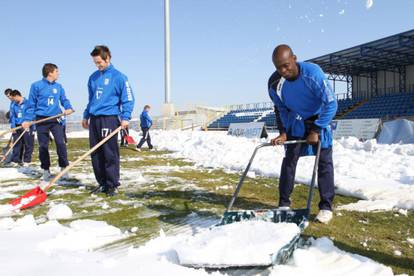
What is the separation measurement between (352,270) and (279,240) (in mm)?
493

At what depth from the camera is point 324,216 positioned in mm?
3328

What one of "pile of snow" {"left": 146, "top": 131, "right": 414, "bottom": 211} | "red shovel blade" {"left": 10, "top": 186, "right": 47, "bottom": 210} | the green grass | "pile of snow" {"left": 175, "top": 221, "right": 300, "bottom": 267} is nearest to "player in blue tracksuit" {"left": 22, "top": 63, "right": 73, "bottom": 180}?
the green grass

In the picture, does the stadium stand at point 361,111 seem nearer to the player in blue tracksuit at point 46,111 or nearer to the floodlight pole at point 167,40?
the floodlight pole at point 167,40

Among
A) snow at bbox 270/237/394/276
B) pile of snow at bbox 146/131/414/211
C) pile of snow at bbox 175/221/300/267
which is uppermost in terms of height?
pile of snow at bbox 175/221/300/267

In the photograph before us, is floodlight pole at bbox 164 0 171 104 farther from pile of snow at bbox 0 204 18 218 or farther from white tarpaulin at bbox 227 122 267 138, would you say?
pile of snow at bbox 0 204 18 218

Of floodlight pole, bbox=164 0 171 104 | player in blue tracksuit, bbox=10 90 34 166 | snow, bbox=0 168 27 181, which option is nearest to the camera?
snow, bbox=0 168 27 181

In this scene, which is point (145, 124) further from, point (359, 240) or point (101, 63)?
point (359, 240)

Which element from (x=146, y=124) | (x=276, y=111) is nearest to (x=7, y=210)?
(x=276, y=111)

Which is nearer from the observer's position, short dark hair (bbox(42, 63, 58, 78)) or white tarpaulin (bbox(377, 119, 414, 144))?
short dark hair (bbox(42, 63, 58, 78))

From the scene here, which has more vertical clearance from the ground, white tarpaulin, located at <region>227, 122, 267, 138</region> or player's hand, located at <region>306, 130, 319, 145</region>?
player's hand, located at <region>306, 130, 319, 145</region>

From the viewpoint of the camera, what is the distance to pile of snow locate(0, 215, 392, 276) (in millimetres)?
2100

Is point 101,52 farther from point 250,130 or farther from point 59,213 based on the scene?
point 250,130

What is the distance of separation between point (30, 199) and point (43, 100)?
8.07 feet

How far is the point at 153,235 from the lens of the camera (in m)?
2.97
